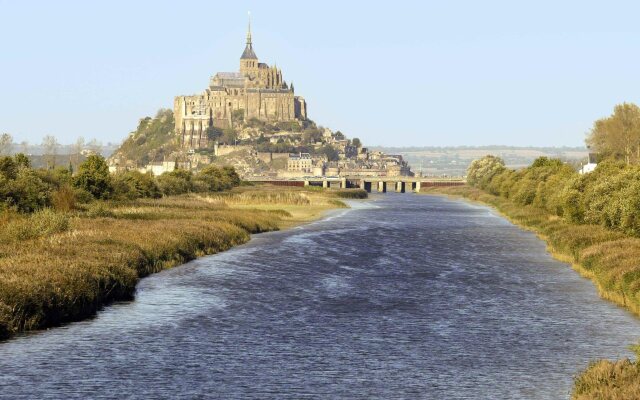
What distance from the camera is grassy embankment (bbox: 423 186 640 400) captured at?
78.3 ft

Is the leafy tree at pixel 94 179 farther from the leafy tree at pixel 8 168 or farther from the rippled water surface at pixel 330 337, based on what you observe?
the rippled water surface at pixel 330 337

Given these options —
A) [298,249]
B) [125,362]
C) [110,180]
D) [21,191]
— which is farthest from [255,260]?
[110,180]

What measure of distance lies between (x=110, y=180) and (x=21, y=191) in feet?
94.0

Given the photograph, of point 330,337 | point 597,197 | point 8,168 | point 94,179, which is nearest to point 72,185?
point 94,179

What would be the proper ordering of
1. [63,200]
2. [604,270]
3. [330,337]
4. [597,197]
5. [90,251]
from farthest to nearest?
[63,200] → [597,197] → [604,270] → [90,251] → [330,337]

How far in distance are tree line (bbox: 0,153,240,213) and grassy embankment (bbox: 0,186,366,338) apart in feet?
8.69

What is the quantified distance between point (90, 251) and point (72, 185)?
152ft

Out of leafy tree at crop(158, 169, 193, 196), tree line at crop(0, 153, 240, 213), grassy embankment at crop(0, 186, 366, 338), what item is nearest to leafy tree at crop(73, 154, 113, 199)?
tree line at crop(0, 153, 240, 213)

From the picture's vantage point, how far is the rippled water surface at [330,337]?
26.7 m

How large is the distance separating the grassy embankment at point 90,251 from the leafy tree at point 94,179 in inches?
140

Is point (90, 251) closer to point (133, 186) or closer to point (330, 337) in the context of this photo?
point (330, 337)

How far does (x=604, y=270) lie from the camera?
1849 inches

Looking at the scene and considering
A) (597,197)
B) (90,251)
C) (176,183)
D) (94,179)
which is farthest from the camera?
(176,183)

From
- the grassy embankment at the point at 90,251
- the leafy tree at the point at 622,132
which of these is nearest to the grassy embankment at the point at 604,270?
the grassy embankment at the point at 90,251
